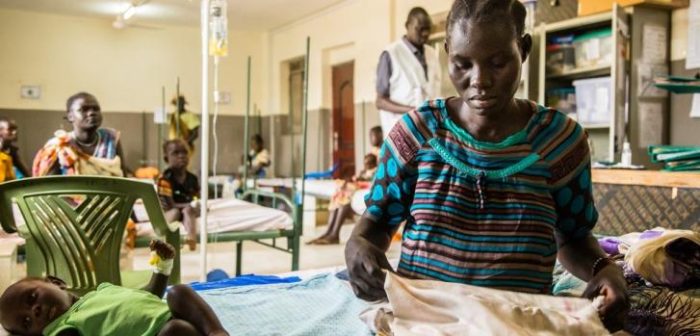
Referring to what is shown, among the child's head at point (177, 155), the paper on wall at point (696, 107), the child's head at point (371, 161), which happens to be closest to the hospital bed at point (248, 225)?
the child's head at point (177, 155)

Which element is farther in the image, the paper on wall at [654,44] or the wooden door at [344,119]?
the wooden door at [344,119]

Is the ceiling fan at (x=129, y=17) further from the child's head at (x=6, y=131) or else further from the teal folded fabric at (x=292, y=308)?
the teal folded fabric at (x=292, y=308)

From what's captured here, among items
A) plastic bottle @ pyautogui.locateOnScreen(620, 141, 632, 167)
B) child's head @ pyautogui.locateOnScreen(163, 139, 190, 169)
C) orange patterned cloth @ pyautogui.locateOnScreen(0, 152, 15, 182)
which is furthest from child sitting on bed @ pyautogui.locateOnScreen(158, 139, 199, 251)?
plastic bottle @ pyautogui.locateOnScreen(620, 141, 632, 167)

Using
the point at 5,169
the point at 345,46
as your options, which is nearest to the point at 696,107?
the point at 5,169

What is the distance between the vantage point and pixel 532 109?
119 cm

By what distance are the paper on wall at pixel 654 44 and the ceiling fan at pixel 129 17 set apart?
20.9 ft

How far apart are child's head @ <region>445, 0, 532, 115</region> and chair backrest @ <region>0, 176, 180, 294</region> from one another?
183cm

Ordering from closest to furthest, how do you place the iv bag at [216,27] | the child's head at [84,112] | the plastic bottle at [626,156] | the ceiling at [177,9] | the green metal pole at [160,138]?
the iv bag at [216,27], the plastic bottle at [626,156], the child's head at [84,112], the ceiling at [177,9], the green metal pole at [160,138]

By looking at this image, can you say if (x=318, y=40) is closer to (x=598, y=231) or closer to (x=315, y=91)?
(x=315, y=91)

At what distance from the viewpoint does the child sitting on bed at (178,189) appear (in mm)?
4121

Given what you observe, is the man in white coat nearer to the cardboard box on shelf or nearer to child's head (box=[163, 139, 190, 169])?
the cardboard box on shelf

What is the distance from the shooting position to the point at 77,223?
2531 mm

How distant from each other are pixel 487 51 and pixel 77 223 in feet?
6.81

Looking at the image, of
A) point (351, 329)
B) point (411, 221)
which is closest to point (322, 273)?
point (351, 329)
